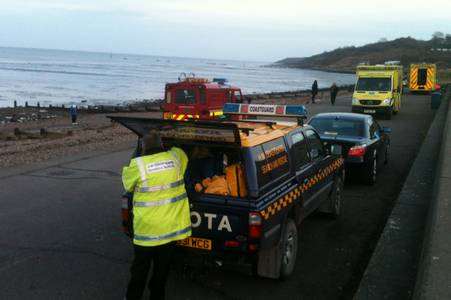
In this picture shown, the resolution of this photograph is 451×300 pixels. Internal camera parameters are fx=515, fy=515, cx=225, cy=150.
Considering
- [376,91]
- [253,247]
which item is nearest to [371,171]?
[253,247]

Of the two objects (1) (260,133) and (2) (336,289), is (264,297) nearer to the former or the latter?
(2) (336,289)

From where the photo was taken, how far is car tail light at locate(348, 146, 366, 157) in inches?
407

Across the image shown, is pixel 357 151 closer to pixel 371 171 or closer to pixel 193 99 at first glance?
pixel 371 171

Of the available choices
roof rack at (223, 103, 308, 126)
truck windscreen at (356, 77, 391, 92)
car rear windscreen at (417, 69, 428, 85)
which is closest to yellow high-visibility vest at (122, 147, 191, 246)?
roof rack at (223, 103, 308, 126)

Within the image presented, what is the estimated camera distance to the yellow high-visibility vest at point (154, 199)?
4625mm

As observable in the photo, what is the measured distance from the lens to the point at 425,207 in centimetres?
824

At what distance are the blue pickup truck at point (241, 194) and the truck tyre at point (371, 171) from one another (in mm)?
4580

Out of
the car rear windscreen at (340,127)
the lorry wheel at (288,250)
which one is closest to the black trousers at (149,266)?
the lorry wheel at (288,250)

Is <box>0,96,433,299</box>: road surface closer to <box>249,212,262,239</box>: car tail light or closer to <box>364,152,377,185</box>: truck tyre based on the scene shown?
<box>364,152,377,185</box>: truck tyre

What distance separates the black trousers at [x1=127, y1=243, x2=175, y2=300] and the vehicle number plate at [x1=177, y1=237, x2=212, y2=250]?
47 centimetres

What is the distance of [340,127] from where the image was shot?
1124cm

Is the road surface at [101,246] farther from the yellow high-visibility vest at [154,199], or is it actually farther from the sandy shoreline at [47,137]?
the sandy shoreline at [47,137]

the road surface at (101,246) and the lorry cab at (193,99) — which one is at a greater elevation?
the lorry cab at (193,99)

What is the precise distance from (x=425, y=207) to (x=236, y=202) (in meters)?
4.41
